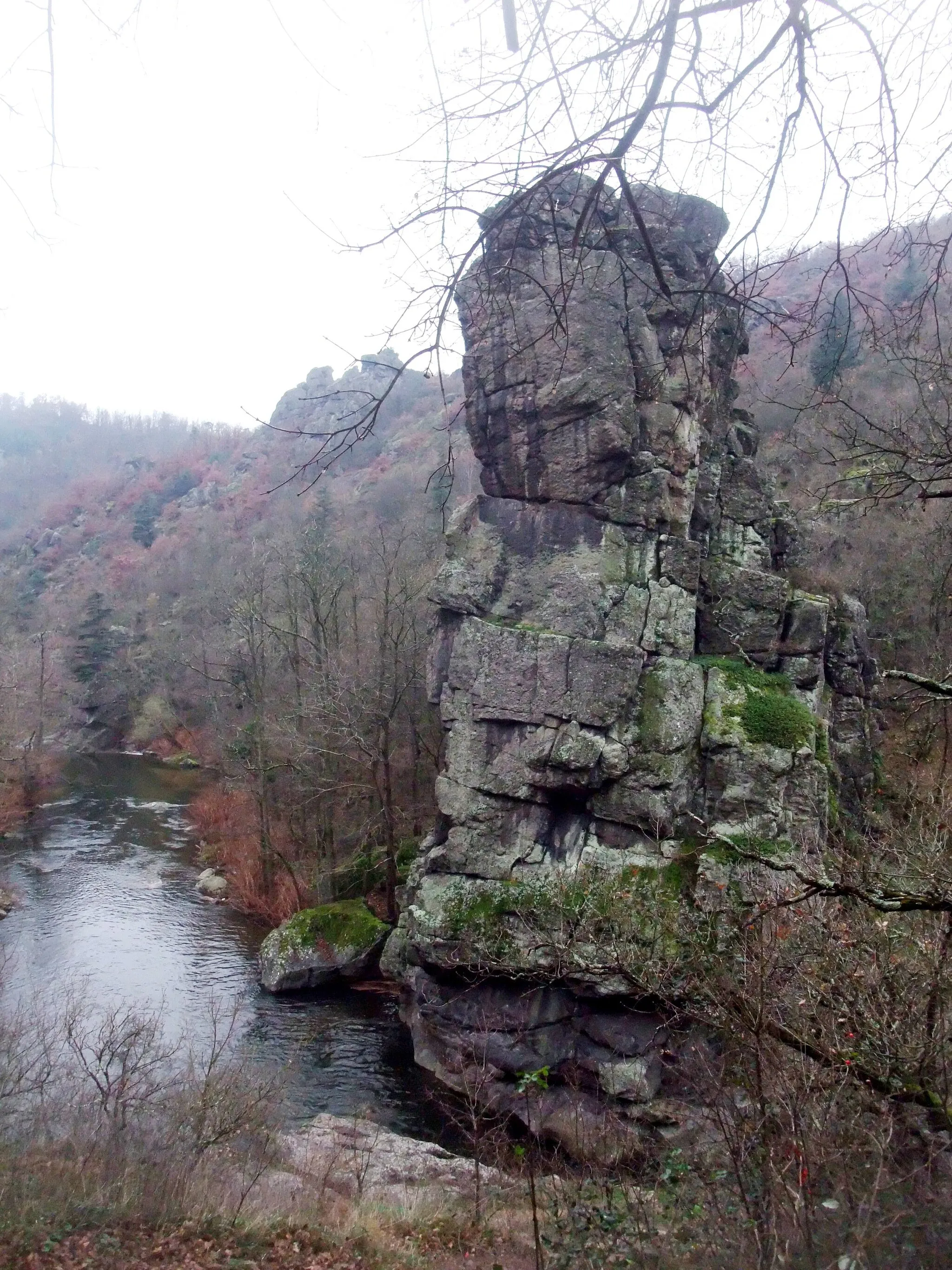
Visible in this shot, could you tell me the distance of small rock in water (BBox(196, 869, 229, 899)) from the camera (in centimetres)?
1767

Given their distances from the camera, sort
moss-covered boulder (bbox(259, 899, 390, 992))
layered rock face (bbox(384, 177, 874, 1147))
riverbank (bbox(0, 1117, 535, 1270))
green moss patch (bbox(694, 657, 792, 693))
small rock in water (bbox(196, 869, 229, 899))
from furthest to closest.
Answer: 1. small rock in water (bbox(196, 869, 229, 899))
2. moss-covered boulder (bbox(259, 899, 390, 992))
3. green moss patch (bbox(694, 657, 792, 693))
4. layered rock face (bbox(384, 177, 874, 1147))
5. riverbank (bbox(0, 1117, 535, 1270))

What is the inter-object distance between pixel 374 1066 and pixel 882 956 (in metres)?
8.70

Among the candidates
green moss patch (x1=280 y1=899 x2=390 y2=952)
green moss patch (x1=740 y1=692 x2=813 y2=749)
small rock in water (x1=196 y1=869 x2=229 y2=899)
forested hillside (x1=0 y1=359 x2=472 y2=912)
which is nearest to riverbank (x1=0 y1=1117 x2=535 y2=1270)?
forested hillside (x1=0 y1=359 x2=472 y2=912)

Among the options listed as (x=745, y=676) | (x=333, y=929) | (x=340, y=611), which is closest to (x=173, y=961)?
(x=333, y=929)

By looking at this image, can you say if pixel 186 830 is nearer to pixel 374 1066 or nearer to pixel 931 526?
pixel 374 1066

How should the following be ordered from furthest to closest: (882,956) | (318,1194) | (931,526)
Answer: (931,526), (318,1194), (882,956)

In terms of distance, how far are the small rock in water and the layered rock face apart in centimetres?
643

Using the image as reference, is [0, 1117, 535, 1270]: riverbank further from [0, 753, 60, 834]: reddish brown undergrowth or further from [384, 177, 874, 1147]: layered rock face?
[0, 753, 60, 834]: reddish brown undergrowth

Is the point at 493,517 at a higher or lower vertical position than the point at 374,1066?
higher

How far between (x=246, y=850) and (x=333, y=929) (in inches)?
213

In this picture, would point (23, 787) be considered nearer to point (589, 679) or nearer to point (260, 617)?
point (260, 617)

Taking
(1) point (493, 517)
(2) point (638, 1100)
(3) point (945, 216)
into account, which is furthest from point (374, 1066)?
(3) point (945, 216)

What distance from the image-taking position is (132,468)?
7375 cm

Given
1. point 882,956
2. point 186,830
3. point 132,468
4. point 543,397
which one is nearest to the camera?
point 882,956
